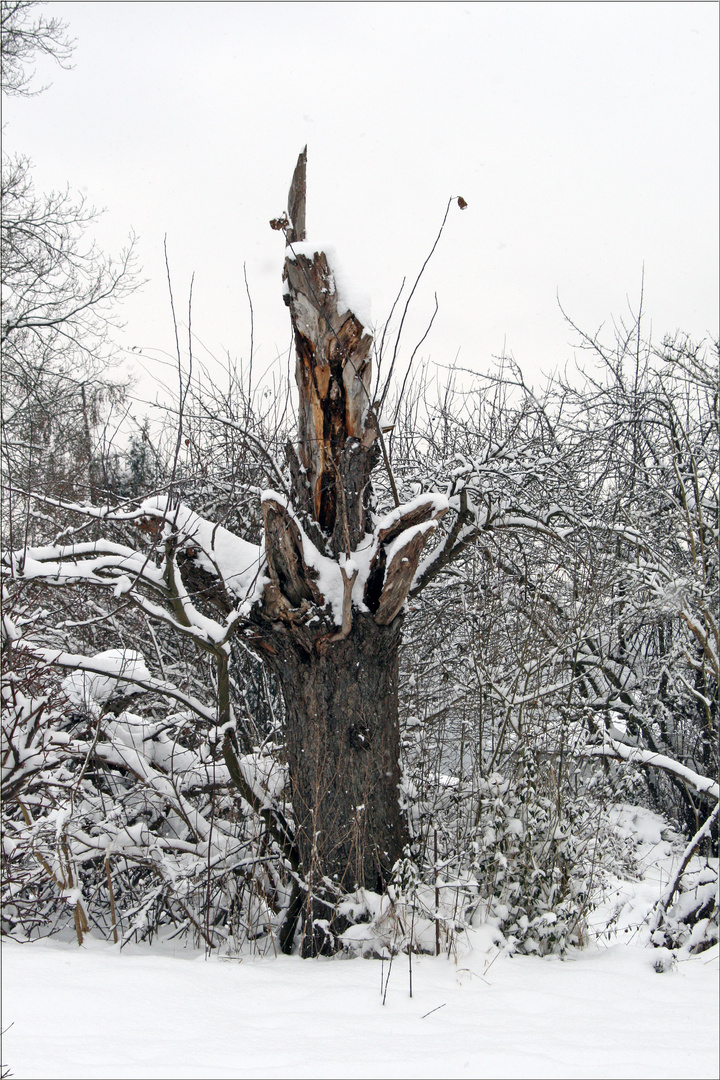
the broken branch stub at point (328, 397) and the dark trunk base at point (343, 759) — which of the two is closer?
the dark trunk base at point (343, 759)

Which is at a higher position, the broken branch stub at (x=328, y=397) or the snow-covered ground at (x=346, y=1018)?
the broken branch stub at (x=328, y=397)

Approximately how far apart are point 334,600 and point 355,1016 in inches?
79.7

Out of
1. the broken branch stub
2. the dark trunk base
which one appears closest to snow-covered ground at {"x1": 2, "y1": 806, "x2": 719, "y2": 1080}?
the dark trunk base

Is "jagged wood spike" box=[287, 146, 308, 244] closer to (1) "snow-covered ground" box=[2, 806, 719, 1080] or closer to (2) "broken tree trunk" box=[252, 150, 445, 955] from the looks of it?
(2) "broken tree trunk" box=[252, 150, 445, 955]

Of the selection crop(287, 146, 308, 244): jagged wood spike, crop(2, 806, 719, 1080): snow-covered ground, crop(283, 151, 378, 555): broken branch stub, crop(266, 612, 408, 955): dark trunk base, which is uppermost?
crop(287, 146, 308, 244): jagged wood spike

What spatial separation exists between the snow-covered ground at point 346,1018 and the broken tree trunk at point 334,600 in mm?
691

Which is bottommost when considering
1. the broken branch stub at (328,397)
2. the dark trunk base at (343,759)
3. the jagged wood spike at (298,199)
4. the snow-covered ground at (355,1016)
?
the snow-covered ground at (355,1016)

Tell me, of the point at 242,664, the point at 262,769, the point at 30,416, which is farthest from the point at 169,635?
the point at 30,416

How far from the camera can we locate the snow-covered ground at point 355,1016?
2318 millimetres

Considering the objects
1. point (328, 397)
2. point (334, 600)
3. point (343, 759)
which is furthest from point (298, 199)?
point (343, 759)

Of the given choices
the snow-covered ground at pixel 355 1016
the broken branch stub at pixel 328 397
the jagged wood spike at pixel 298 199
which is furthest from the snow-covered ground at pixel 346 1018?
the jagged wood spike at pixel 298 199

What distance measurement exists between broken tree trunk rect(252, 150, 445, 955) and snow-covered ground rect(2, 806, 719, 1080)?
2.19 ft

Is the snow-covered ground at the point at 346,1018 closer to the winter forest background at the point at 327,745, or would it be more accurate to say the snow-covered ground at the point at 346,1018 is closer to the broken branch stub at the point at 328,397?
the winter forest background at the point at 327,745

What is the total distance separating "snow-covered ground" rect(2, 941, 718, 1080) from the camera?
2.32m
